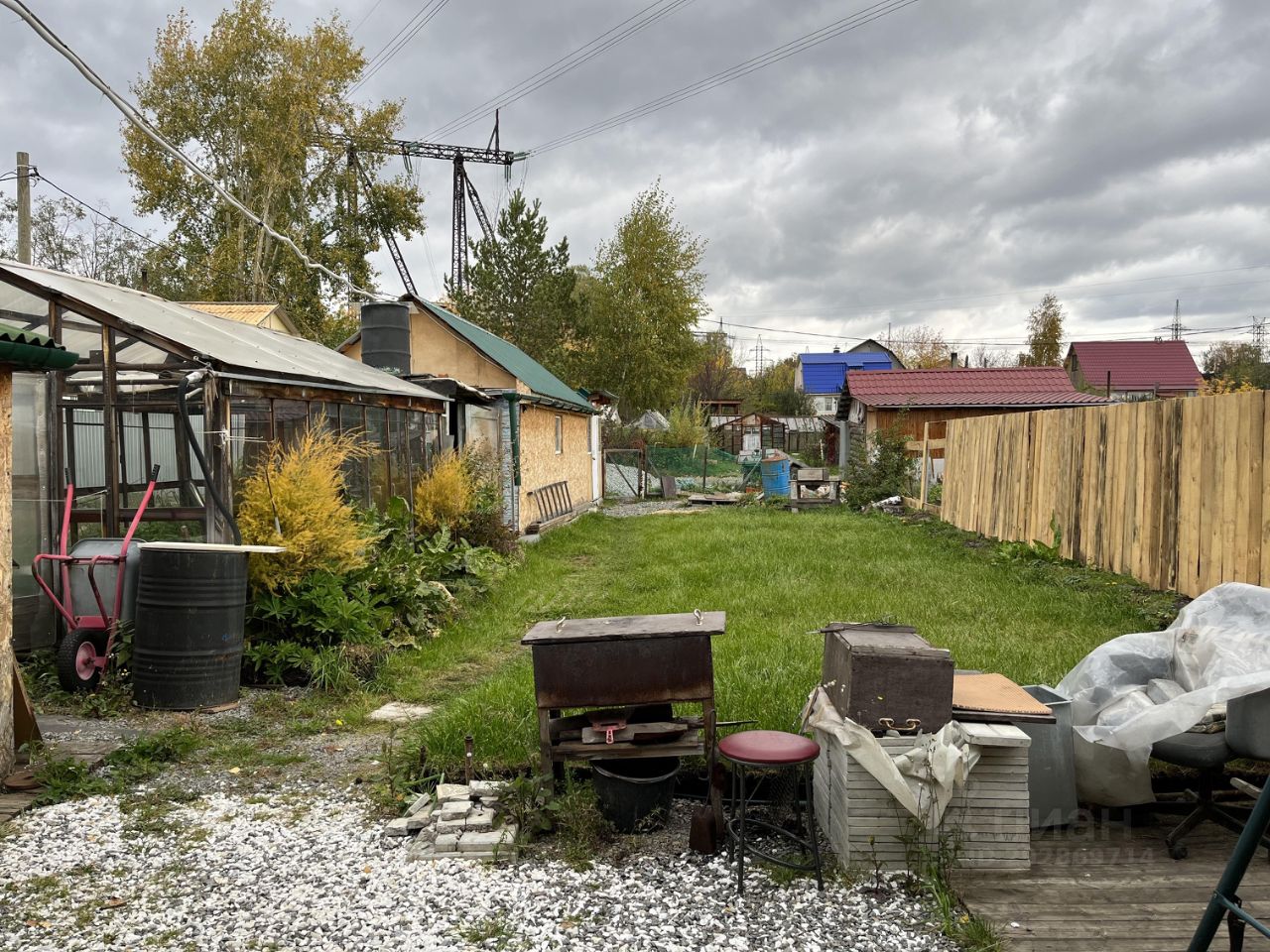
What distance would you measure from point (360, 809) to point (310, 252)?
2734 centimetres

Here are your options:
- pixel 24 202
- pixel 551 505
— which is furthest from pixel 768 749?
pixel 24 202

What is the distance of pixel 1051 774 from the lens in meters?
3.94

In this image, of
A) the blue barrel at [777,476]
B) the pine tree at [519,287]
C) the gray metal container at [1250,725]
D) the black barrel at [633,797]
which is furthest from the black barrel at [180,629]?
the pine tree at [519,287]

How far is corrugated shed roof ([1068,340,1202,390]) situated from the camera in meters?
46.9

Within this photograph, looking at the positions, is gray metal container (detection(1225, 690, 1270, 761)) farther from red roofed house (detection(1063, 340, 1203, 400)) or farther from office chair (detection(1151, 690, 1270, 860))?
red roofed house (detection(1063, 340, 1203, 400))

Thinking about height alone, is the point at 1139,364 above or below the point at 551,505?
above

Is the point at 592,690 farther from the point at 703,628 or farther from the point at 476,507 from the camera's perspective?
the point at 476,507

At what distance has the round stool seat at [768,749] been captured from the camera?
3.54 meters

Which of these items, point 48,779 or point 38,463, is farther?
point 38,463

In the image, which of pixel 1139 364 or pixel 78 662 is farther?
pixel 1139 364

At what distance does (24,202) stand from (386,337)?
6.64 m

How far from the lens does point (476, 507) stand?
12.3m

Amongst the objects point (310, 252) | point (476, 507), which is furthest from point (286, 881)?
point (310, 252)

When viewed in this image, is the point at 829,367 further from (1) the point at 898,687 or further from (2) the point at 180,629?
(1) the point at 898,687
